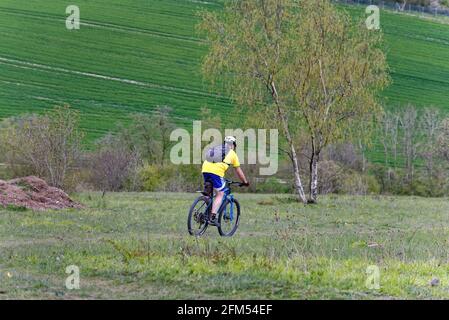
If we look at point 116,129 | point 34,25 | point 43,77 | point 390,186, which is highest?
point 34,25

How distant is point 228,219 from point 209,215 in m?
0.82

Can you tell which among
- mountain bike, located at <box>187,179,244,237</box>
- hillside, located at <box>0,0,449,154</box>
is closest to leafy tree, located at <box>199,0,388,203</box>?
mountain bike, located at <box>187,179,244,237</box>

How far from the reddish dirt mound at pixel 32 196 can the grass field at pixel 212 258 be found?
1.78m

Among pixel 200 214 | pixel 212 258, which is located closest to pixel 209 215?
pixel 200 214

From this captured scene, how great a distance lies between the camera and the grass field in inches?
420

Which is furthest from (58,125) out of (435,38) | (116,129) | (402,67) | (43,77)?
(435,38)

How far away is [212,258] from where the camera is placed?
1278 cm

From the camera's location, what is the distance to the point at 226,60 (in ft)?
121

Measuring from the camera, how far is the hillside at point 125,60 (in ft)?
228

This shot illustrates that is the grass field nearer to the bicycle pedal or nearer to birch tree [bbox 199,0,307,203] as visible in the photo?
the bicycle pedal

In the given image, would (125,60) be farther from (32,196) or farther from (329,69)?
(32,196)
